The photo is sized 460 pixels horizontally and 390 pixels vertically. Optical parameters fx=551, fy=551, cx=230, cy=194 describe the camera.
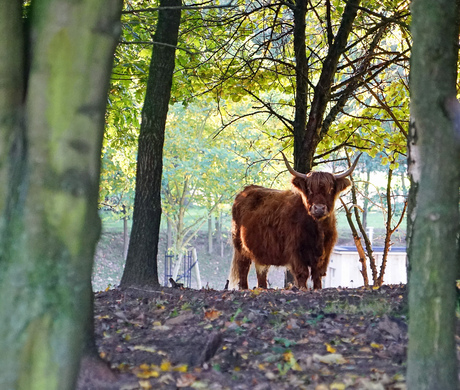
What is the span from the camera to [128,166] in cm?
1738

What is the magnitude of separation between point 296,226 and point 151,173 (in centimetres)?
312

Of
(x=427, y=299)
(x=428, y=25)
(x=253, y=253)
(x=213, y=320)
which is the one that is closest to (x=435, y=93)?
(x=428, y=25)

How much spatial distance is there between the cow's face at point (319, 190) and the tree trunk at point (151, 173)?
8.90ft

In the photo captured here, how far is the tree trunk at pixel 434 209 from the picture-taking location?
2295 millimetres

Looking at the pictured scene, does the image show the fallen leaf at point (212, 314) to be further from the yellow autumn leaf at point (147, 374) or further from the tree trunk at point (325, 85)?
the tree trunk at point (325, 85)

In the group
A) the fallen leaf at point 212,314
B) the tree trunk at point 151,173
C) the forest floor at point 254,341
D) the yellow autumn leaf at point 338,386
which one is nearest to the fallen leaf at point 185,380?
the forest floor at point 254,341

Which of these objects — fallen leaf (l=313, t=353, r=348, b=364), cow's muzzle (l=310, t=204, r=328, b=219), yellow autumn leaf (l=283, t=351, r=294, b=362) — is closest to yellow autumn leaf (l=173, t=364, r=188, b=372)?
yellow autumn leaf (l=283, t=351, r=294, b=362)

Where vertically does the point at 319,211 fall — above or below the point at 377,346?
above

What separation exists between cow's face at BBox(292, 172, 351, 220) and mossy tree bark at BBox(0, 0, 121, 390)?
607 centimetres

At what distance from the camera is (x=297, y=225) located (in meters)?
8.60

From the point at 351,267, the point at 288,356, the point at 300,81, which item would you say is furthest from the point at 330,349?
the point at 351,267

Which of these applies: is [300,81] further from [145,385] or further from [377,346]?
[145,385]

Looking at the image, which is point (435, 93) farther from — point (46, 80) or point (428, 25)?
point (46, 80)

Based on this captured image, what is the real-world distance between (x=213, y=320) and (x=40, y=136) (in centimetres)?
283
